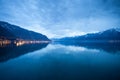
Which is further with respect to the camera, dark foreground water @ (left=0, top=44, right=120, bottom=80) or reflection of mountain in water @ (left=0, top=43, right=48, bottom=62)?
reflection of mountain in water @ (left=0, top=43, right=48, bottom=62)

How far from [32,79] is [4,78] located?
9.61 ft

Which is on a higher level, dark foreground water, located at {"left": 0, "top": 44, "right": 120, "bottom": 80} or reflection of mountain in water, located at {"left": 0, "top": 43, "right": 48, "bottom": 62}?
reflection of mountain in water, located at {"left": 0, "top": 43, "right": 48, "bottom": 62}

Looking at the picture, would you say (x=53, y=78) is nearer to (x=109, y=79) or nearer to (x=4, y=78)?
(x=4, y=78)

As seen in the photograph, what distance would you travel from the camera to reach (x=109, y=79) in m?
10.7

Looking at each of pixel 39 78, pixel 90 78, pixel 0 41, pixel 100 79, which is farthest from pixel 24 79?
pixel 0 41

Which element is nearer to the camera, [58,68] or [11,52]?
[58,68]

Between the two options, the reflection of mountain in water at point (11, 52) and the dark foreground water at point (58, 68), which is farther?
the reflection of mountain in water at point (11, 52)

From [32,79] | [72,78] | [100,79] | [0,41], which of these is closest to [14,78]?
[32,79]

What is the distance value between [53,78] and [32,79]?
7.07 feet

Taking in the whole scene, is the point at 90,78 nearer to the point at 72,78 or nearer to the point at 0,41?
the point at 72,78

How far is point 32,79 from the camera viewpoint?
10672mm

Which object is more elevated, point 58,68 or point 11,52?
point 11,52

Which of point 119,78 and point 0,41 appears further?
point 0,41

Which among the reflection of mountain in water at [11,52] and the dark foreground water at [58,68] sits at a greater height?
the reflection of mountain in water at [11,52]
